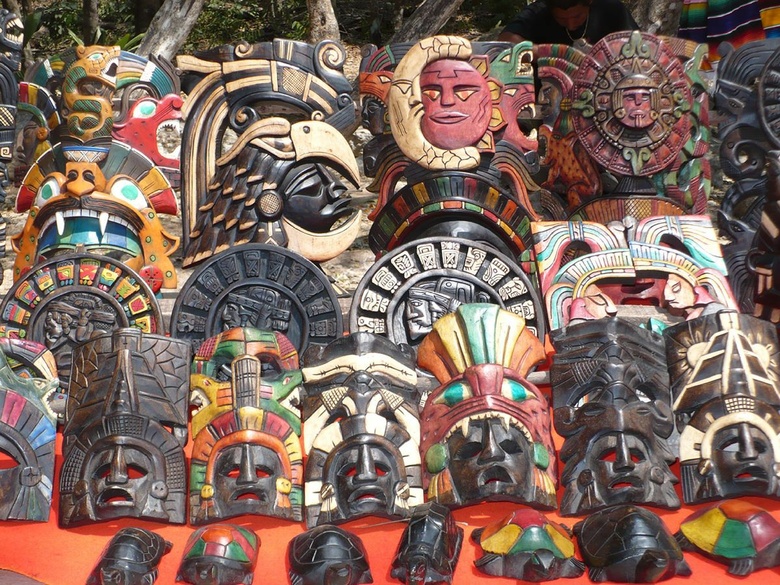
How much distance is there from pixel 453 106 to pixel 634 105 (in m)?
0.74

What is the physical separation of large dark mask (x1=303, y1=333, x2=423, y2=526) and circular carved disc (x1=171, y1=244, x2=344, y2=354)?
36 centimetres

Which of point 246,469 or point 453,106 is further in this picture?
point 453,106

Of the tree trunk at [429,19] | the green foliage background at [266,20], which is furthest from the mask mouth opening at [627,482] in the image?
the green foliage background at [266,20]

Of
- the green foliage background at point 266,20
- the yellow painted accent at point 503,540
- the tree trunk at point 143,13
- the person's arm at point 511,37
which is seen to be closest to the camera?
the yellow painted accent at point 503,540

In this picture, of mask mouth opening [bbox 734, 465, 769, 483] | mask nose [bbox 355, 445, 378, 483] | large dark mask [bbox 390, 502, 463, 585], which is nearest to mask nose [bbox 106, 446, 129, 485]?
mask nose [bbox 355, 445, 378, 483]

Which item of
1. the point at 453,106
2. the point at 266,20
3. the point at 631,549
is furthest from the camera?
the point at 266,20

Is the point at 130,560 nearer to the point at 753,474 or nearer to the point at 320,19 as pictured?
the point at 753,474

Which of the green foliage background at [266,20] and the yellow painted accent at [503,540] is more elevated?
the green foliage background at [266,20]

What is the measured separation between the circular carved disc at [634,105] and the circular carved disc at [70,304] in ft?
6.44

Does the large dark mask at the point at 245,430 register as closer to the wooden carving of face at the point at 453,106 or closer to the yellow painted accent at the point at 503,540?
the yellow painted accent at the point at 503,540

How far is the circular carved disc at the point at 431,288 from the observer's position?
3.90 m

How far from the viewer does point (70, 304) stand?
12.7ft

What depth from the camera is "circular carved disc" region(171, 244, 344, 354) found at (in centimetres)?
393

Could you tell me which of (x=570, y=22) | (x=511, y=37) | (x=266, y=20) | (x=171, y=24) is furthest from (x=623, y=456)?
(x=266, y=20)
